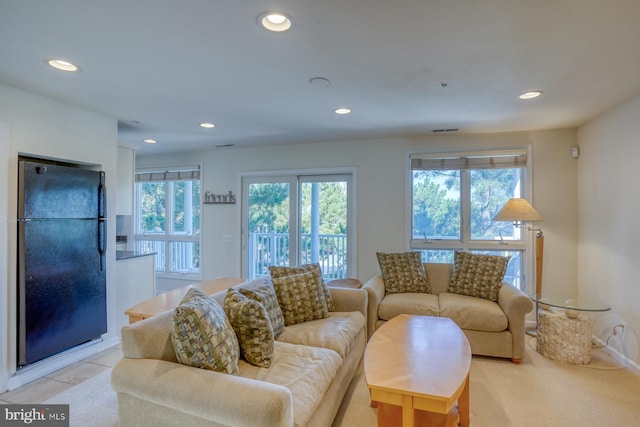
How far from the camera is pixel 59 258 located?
2.77 meters

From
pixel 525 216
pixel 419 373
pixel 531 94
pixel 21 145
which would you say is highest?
pixel 531 94

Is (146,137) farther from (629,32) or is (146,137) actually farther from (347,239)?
(629,32)

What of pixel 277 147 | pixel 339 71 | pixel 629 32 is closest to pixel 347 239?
pixel 277 147

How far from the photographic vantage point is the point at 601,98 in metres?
2.76

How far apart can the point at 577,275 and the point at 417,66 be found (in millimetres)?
3305

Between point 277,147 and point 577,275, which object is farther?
point 277,147

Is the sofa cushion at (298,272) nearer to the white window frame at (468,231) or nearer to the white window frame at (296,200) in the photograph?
the white window frame at (296,200)

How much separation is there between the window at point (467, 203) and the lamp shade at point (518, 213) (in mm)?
509

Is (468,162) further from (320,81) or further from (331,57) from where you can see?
(331,57)

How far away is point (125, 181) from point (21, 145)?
1.21 metres

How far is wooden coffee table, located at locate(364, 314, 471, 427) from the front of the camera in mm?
1562

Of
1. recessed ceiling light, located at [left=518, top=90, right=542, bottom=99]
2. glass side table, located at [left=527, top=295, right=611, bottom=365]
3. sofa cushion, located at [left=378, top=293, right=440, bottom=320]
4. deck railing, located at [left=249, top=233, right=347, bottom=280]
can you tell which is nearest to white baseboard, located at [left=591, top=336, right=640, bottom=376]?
glass side table, located at [left=527, top=295, right=611, bottom=365]

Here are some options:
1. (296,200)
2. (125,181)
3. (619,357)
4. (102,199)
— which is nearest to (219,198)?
(296,200)

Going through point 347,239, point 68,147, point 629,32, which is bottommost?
point 347,239
